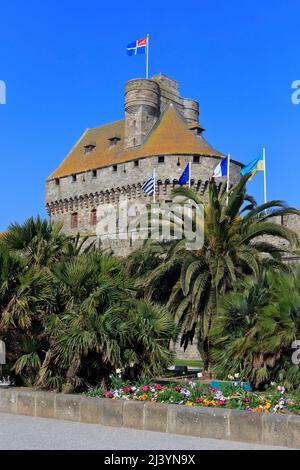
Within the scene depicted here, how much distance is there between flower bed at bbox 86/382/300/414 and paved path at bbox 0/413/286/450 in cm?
70

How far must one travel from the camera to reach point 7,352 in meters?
11.6

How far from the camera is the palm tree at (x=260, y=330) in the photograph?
1155 cm

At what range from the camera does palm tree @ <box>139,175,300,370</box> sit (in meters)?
17.2

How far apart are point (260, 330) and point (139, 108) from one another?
37627 mm

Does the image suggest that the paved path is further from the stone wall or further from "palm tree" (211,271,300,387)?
the stone wall

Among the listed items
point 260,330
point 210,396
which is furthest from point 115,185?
point 210,396

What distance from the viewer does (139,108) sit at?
47.8 m

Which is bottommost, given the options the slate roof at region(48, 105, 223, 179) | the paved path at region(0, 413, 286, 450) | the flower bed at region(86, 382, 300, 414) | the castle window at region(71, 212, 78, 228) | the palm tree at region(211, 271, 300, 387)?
the paved path at region(0, 413, 286, 450)

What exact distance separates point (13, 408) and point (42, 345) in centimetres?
167

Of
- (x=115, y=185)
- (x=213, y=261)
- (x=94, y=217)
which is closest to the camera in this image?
(x=213, y=261)

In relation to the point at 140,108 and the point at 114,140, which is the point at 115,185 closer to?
the point at 114,140

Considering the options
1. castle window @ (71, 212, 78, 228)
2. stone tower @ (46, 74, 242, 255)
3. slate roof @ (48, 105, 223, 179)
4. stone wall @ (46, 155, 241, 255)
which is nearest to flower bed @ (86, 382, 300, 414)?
stone wall @ (46, 155, 241, 255)

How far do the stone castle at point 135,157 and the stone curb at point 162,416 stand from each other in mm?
32932
